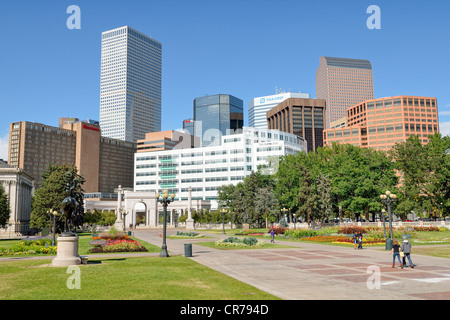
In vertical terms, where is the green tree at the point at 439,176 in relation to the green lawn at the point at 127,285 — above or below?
above

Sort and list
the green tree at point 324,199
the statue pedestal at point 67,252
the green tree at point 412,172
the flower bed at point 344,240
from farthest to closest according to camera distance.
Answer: the green tree at point 324,199 → the green tree at point 412,172 → the flower bed at point 344,240 → the statue pedestal at point 67,252

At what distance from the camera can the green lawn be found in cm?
1294

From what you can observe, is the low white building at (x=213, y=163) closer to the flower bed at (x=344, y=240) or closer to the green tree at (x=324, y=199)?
the green tree at (x=324, y=199)

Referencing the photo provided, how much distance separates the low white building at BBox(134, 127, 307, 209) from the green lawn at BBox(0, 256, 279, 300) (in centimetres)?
11441

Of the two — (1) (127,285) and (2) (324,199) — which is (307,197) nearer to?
(2) (324,199)

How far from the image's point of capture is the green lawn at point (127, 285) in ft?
42.4

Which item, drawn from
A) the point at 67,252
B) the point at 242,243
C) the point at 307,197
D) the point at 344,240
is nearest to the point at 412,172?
the point at 307,197

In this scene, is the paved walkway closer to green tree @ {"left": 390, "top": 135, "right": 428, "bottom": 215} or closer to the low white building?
green tree @ {"left": 390, "top": 135, "right": 428, "bottom": 215}

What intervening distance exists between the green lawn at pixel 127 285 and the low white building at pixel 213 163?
4504 inches

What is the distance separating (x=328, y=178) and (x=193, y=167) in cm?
7938

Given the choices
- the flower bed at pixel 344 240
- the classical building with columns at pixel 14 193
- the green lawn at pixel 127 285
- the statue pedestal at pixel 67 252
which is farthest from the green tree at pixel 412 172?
the classical building with columns at pixel 14 193

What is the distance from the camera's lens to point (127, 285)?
49.3 ft
